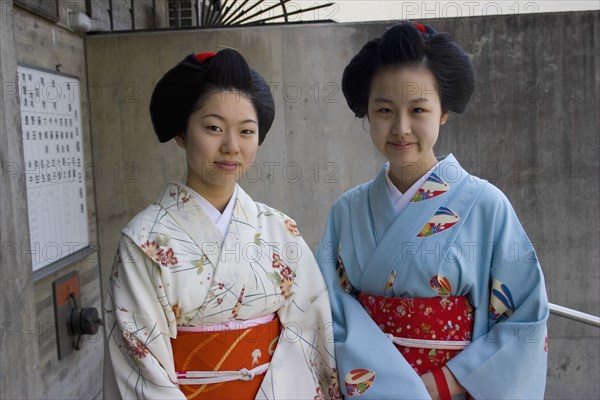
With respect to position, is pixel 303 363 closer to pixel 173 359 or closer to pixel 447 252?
pixel 173 359

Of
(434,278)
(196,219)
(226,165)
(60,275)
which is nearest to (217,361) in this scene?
(196,219)

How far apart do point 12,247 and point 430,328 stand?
1670mm

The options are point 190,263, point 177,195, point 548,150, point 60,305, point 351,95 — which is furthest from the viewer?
point 548,150

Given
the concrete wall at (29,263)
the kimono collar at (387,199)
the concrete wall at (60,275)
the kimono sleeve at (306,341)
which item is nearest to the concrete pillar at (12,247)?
the concrete wall at (29,263)

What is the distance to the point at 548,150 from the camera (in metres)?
4.59

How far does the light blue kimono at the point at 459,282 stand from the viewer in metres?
1.81

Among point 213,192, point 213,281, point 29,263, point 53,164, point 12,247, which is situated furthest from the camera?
point 53,164

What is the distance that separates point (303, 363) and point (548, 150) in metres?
3.42

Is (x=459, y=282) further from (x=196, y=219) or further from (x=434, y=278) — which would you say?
(x=196, y=219)

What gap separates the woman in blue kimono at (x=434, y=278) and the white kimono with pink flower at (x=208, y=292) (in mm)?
120

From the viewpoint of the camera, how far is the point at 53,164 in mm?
3857

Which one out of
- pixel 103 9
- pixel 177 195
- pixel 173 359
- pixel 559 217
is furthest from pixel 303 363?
pixel 103 9

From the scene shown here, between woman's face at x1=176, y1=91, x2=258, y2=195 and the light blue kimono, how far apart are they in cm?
51

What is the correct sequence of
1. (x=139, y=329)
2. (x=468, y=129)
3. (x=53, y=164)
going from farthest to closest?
(x=468, y=129) < (x=53, y=164) < (x=139, y=329)
